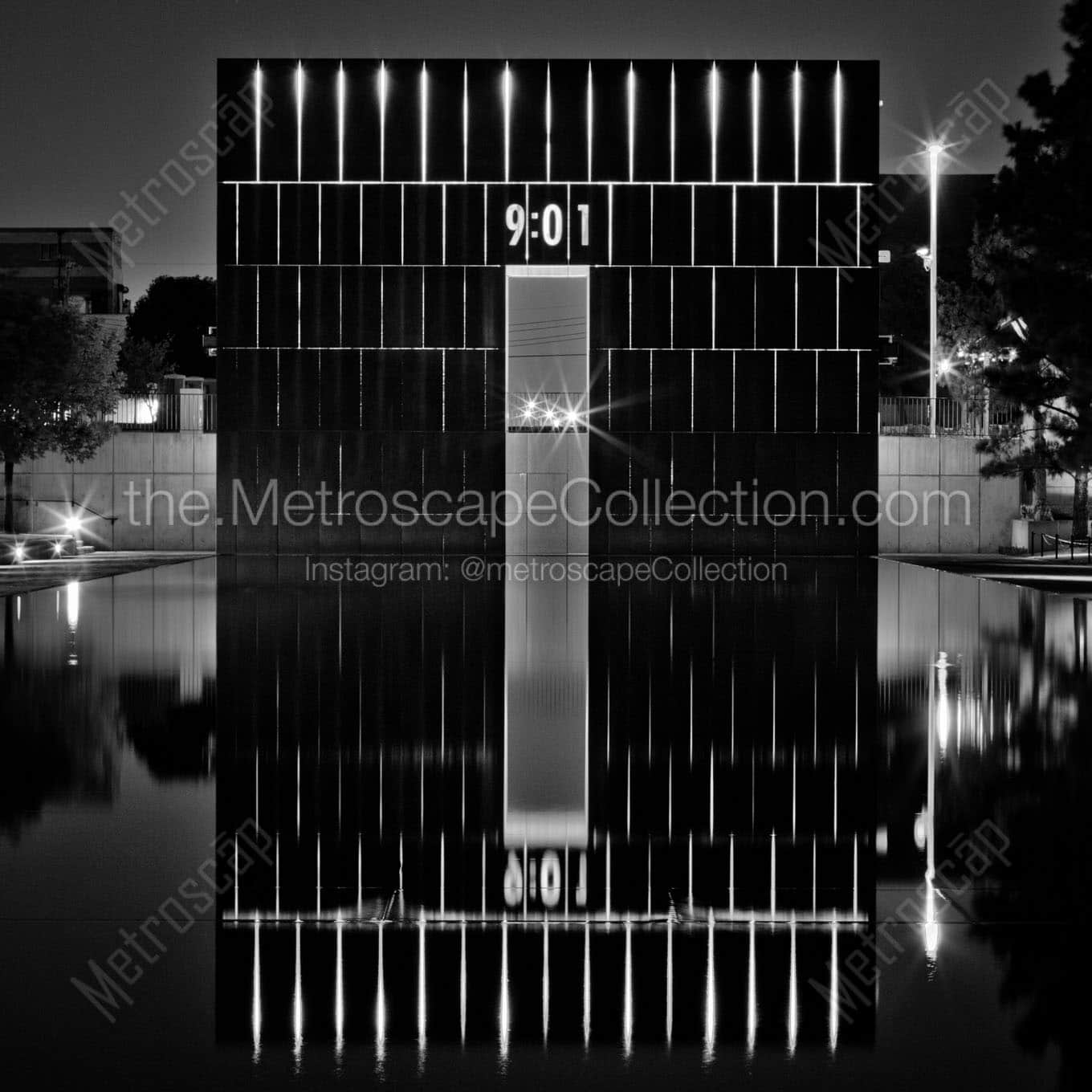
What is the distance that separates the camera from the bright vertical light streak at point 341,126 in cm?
3819

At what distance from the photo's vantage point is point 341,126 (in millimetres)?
38219

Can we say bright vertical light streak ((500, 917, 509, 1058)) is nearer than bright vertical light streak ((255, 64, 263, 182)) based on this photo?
Yes

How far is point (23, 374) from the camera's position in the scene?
37.8 m

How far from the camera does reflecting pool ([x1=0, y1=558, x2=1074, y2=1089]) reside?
15.5 feet

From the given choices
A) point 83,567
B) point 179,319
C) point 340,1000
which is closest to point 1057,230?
point 83,567

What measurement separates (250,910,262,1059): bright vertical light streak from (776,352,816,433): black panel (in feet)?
112

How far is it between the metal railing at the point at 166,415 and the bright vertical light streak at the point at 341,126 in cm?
953

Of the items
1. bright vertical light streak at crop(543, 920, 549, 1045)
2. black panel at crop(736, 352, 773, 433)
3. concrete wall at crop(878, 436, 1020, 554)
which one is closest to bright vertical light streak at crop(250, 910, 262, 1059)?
bright vertical light streak at crop(543, 920, 549, 1045)

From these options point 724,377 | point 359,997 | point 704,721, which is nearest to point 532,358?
point 724,377

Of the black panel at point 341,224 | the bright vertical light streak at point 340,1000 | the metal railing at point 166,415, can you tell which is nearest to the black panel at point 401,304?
the black panel at point 341,224

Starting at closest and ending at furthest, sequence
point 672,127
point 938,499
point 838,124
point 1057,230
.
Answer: point 1057,230, point 672,127, point 838,124, point 938,499

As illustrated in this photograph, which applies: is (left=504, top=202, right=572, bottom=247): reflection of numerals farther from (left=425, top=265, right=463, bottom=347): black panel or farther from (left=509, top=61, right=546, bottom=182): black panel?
(left=425, top=265, right=463, bottom=347): black panel

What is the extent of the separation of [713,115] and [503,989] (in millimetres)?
35033

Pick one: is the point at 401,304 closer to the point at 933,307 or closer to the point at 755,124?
the point at 755,124
